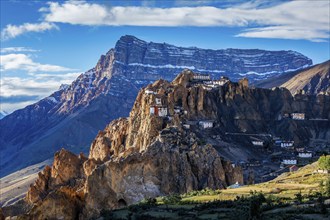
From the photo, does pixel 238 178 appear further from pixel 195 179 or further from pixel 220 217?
pixel 220 217

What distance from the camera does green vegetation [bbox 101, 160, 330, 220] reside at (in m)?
58.6

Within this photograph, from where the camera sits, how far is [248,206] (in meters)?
64.8

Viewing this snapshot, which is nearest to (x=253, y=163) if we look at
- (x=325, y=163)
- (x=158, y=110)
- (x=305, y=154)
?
(x=305, y=154)

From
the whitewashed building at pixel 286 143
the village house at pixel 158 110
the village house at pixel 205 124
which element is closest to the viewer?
the village house at pixel 158 110

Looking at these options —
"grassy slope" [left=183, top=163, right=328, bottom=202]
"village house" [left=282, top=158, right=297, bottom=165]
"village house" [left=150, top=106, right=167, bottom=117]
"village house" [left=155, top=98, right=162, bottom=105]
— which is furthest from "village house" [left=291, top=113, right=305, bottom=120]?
"grassy slope" [left=183, top=163, right=328, bottom=202]

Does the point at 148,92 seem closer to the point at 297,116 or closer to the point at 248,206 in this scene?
the point at 297,116

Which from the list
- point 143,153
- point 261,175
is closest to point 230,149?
point 261,175

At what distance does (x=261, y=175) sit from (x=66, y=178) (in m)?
45.6

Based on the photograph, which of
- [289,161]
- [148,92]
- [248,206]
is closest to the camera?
[248,206]

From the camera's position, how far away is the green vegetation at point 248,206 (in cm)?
5856

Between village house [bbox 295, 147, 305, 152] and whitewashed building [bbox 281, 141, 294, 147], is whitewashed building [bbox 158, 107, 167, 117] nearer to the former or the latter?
whitewashed building [bbox 281, 141, 294, 147]

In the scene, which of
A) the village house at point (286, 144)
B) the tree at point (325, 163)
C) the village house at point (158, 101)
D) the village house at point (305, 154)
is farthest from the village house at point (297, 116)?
the tree at point (325, 163)

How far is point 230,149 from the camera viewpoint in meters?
157

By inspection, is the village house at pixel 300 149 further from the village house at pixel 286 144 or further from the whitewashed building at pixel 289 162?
the whitewashed building at pixel 289 162
